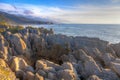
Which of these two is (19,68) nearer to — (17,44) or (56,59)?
(17,44)

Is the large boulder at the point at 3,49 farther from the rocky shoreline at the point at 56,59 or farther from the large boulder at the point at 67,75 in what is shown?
the large boulder at the point at 67,75

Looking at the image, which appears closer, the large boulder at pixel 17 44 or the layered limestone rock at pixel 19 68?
the layered limestone rock at pixel 19 68

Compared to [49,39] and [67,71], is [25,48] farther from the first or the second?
[67,71]

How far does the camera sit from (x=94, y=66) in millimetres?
25406

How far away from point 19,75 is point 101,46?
60.5ft

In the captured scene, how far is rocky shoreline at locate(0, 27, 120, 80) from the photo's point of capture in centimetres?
2317

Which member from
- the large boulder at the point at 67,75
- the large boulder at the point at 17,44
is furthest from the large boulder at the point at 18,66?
the large boulder at the point at 17,44

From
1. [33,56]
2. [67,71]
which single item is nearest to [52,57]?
[33,56]

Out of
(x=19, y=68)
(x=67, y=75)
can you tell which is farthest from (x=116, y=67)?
(x=19, y=68)

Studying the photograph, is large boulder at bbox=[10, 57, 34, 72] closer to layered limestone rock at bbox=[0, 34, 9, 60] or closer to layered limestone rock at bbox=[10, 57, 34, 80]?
layered limestone rock at bbox=[10, 57, 34, 80]

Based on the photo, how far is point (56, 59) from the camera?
36.2 metres

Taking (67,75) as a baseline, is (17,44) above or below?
above

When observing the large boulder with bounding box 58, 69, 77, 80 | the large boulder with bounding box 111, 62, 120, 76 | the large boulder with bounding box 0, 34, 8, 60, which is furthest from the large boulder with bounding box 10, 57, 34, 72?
the large boulder with bounding box 111, 62, 120, 76

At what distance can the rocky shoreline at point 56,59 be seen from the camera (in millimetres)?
23172
